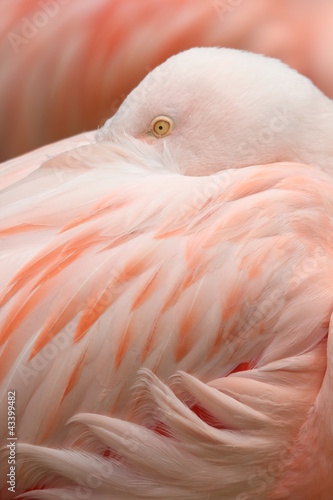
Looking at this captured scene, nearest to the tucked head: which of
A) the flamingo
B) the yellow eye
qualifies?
the yellow eye

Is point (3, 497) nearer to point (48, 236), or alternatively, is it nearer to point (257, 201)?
Answer: point (48, 236)

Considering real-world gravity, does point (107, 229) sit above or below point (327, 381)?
above

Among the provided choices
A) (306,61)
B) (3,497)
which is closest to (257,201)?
(3,497)

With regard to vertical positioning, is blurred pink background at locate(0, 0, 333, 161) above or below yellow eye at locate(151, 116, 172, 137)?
above

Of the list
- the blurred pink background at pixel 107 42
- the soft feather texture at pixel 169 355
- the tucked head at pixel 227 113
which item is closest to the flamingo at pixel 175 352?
the soft feather texture at pixel 169 355

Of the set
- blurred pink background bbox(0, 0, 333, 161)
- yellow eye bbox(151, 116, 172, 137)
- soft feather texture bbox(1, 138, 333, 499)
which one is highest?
blurred pink background bbox(0, 0, 333, 161)

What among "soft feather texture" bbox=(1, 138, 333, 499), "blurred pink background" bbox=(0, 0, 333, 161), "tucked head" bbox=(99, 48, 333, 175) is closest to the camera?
"soft feather texture" bbox=(1, 138, 333, 499)

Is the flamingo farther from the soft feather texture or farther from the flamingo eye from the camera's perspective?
the flamingo eye

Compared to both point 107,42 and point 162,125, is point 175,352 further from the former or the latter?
point 107,42
